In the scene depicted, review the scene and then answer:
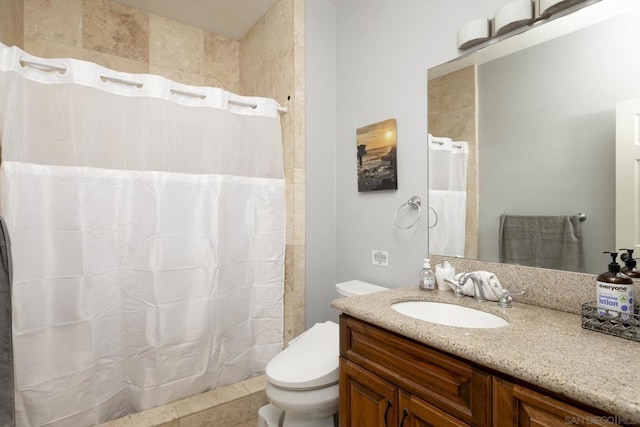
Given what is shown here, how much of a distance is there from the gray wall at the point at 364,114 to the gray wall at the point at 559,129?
317mm

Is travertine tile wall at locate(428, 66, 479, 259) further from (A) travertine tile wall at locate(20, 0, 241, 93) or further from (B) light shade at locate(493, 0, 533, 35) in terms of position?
(A) travertine tile wall at locate(20, 0, 241, 93)

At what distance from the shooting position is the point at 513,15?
118 cm

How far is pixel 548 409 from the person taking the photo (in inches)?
26.4

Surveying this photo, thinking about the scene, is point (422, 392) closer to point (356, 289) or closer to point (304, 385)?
point (304, 385)

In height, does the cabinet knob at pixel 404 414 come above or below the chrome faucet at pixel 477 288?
below

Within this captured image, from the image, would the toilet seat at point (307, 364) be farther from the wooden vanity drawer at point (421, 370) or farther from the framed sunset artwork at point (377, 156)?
the framed sunset artwork at point (377, 156)

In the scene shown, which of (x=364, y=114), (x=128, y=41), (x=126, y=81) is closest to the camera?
(x=126, y=81)

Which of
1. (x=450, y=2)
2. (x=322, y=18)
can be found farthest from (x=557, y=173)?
(x=322, y=18)

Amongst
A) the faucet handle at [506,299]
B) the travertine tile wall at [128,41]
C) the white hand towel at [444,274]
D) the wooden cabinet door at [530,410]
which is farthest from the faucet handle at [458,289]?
the travertine tile wall at [128,41]

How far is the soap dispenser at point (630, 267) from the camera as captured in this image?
95cm

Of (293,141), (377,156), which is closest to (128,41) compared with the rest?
(293,141)

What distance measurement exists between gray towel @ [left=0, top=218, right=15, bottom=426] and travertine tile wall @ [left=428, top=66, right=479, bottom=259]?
1.56 meters

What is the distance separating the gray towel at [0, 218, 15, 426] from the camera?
77 cm

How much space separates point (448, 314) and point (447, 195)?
1.83ft
